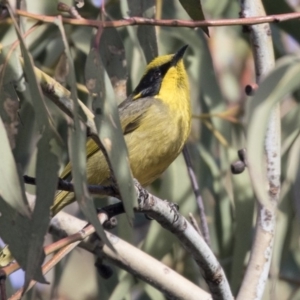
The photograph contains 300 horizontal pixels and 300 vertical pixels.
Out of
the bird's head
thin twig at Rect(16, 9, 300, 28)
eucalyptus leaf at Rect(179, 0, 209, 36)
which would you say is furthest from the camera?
the bird's head

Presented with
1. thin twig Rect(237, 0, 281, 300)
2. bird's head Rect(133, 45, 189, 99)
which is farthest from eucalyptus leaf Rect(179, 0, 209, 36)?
bird's head Rect(133, 45, 189, 99)

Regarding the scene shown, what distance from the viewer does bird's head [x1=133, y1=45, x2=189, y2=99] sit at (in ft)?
8.68

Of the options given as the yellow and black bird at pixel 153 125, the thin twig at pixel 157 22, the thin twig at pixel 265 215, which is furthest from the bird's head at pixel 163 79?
the thin twig at pixel 157 22

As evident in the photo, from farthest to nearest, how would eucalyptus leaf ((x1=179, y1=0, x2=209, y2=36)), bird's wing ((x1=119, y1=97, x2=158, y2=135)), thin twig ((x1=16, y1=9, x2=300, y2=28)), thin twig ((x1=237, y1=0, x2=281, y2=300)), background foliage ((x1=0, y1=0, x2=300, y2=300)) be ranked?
bird's wing ((x1=119, y1=97, x2=158, y2=135)), background foliage ((x1=0, y1=0, x2=300, y2=300)), thin twig ((x1=237, y1=0, x2=281, y2=300)), eucalyptus leaf ((x1=179, y1=0, x2=209, y2=36)), thin twig ((x1=16, y1=9, x2=300, y2=28))

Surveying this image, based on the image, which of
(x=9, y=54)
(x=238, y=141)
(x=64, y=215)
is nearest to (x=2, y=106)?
(x=9, y=54)

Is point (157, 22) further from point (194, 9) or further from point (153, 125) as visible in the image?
point (153, 125)

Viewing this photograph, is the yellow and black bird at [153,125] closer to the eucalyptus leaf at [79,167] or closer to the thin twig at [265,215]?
the thin twig at [265,215]

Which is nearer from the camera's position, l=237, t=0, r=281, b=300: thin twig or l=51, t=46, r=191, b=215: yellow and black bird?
l=237, t=0, r=281, b=300: thin twig

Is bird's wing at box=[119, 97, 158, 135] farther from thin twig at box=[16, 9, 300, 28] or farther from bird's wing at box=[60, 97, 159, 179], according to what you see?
thin twig at box=[16, 9, 300, 28]

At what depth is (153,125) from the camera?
246 centimetres

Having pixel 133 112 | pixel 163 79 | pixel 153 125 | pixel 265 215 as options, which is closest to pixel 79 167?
pixel 265 215

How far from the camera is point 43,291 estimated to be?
3352 millimetres

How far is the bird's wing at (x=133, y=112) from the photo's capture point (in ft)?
8.25

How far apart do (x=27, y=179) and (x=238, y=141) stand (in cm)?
139
